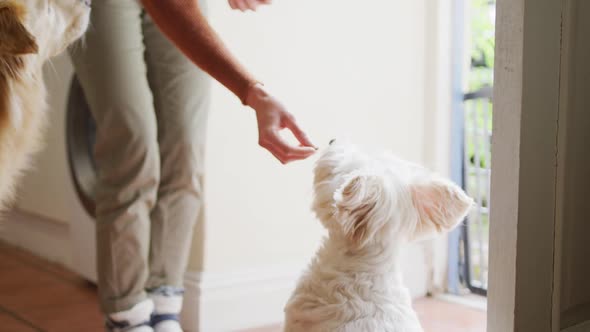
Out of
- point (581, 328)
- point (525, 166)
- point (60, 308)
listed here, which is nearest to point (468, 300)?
point (581, 328)

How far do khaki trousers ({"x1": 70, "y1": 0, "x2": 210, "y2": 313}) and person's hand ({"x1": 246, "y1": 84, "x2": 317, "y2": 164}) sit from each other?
16.3 inches

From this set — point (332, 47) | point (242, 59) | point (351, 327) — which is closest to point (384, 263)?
point (351, 327)

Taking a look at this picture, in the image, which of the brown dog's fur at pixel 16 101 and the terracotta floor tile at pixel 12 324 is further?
the terracotta floor tile at pixel 12 324

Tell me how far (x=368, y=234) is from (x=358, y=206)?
0.09 metres

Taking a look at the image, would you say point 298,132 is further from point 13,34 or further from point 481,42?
point 481,42

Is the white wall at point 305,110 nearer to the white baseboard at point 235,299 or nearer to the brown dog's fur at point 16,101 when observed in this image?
the white baseboard at point 235,299

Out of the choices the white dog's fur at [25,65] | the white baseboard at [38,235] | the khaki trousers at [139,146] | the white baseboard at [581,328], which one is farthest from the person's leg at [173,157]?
the white baseboard at [38,235]

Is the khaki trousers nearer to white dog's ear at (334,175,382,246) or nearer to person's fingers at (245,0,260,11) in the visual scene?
person's fingers at (245,0,260,11)

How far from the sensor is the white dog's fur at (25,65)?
108cm

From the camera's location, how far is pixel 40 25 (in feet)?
4.06

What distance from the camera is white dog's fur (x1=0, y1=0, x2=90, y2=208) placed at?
3.54ft

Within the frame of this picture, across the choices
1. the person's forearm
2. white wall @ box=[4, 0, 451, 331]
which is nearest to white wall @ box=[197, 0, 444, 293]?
white wall @ box=[4, 0, 451, 331]

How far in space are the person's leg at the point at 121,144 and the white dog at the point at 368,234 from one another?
1.55 feet

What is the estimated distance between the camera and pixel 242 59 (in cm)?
197
